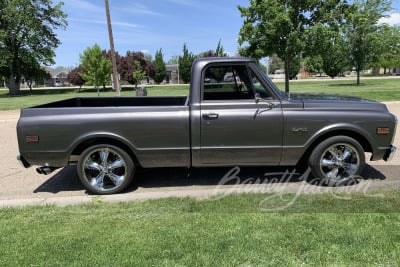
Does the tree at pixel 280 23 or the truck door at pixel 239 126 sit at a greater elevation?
the tree at pixel 280 23

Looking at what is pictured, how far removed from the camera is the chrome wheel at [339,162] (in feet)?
16.6

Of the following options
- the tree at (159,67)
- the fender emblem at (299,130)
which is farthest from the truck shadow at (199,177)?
the tree at (159,67)

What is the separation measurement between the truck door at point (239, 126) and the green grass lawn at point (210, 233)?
1.96ft

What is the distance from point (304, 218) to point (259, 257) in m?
1.05

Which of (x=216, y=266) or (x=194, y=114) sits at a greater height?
(x=194, y=114)

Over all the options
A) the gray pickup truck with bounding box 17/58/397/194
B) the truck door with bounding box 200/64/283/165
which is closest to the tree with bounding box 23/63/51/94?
the gray pickup truck with bounding box 17/58/397/194

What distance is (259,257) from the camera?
314cm

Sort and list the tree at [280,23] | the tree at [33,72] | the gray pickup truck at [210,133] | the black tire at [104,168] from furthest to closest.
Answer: the tree at [33,72]
the tree at [280,23]
the black tire at [104,168]
the gray pickup truck at [210,133]

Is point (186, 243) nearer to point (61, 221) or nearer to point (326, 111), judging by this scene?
point (61, 221)

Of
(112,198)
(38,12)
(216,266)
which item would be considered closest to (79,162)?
(112,198)

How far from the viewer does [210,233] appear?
363 cm

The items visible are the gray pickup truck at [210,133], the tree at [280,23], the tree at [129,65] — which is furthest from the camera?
the tree at [129,65]

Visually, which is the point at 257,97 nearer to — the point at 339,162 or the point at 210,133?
the point at 210,133

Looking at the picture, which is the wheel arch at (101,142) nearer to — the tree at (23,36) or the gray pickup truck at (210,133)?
the gray pickup truck at (210,133)
